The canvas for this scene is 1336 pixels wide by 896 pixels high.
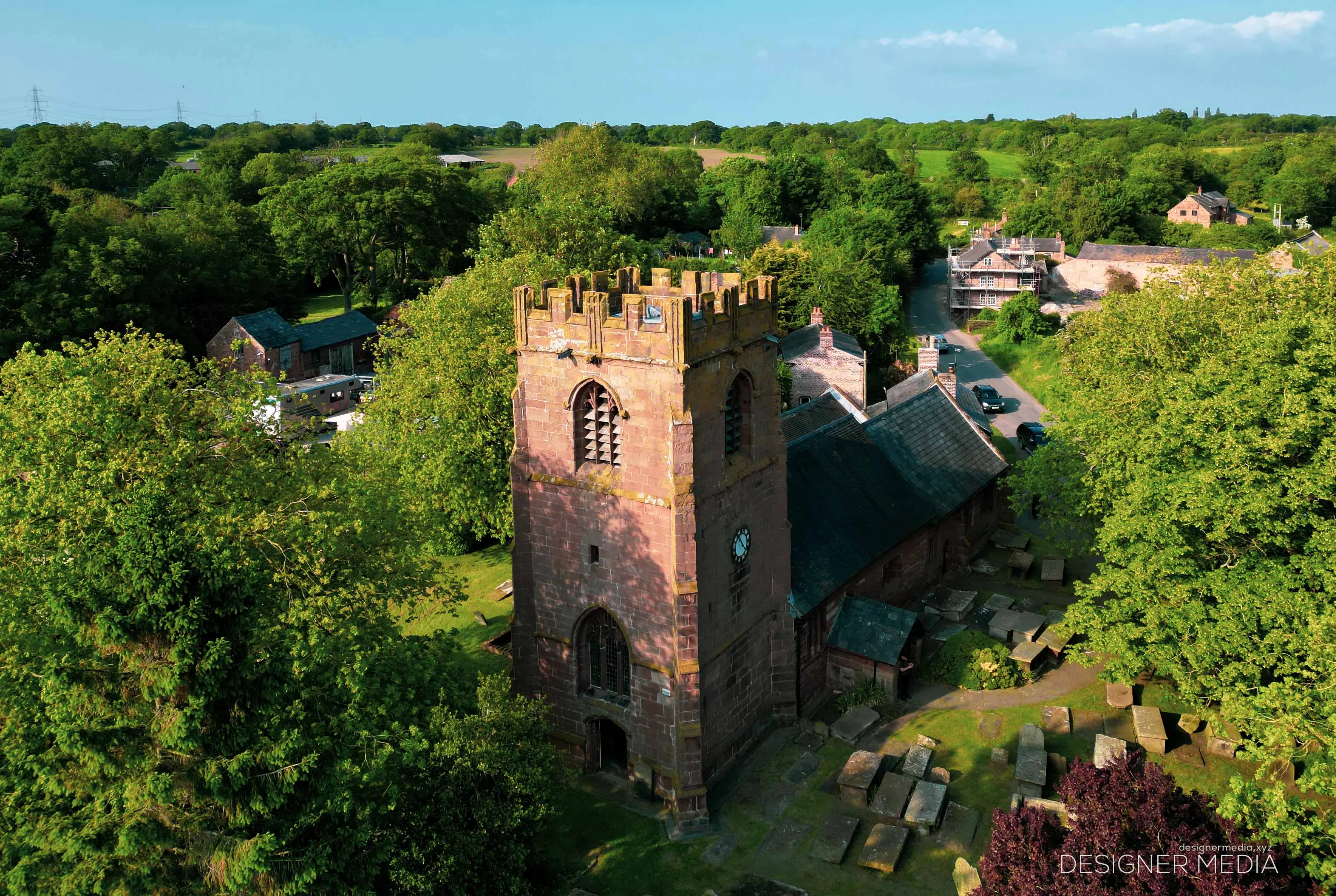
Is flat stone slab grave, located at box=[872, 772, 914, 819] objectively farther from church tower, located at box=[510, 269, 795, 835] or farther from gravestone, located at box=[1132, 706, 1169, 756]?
gravestone, located at box=[1132, 706, 1169, 756]

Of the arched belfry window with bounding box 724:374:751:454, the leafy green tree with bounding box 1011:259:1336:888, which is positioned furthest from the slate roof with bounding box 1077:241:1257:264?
the arched belfry window with bounding box 724:374:751:454

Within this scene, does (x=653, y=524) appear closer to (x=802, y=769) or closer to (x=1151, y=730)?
(x=802, y=769)

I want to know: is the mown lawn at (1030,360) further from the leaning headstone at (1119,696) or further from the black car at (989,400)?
the leaning headstone at (1119,696)

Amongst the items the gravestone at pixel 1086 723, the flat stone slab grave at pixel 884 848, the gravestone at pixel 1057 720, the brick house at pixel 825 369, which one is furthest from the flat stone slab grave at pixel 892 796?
the brick house at pixel 825 369

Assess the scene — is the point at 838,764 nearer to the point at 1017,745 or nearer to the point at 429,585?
the point at 1017,745

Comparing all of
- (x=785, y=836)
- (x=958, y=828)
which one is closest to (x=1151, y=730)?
(x=958, y=828)

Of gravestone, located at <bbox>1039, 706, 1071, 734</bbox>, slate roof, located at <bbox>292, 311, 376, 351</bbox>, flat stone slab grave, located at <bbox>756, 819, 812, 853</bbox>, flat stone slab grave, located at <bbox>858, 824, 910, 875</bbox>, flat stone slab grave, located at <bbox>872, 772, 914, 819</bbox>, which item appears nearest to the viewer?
flat stone slab grave, located at <bbox>858, 824, 910, 875</bbox>
